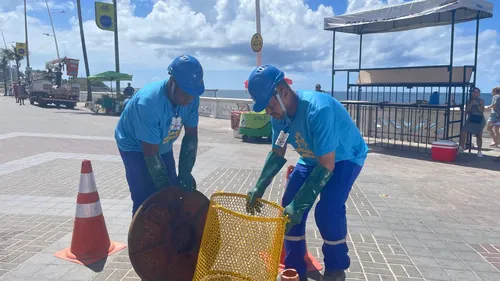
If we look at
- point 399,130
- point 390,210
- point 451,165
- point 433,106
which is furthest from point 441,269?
point 399,130

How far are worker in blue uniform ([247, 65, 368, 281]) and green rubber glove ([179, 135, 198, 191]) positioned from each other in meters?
0.55

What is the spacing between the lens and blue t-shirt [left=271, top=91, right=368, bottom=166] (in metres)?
2.88

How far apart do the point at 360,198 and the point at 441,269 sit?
2.51 m

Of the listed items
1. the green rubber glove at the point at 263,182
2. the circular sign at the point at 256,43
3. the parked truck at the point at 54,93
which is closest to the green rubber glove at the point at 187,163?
the green rubber glove at the point at 263,182

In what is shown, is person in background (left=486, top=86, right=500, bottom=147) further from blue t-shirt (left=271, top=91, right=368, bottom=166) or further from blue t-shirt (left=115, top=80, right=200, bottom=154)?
blue t-shirt (left=115, top=80, right=200, bottom=154)

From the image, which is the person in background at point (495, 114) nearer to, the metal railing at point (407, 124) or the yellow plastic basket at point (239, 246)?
the metal railing at point (407, 124)

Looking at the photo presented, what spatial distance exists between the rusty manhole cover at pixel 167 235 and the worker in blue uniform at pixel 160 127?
0.14 meters

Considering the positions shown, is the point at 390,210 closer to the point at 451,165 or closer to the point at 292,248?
the point at 292,248

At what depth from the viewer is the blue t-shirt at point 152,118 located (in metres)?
3.19

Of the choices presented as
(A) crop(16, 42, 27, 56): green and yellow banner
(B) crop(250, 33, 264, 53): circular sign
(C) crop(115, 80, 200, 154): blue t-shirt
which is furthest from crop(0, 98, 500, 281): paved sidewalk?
(A) crop(16, 42, 27, 56): green and yellow banner

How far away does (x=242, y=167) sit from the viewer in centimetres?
866

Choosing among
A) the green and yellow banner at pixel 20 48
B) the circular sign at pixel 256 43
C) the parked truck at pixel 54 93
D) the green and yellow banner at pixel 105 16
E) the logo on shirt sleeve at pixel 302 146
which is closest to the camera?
the logo on shirt sleeve at pixel 302 146

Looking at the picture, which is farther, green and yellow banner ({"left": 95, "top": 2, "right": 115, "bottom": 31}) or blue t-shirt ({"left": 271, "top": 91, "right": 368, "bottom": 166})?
green and yellow banner ({"left": 95, "top": 2, "right": 115, "bottom": 31})

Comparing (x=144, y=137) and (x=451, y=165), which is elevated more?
(x=144, y=137)
